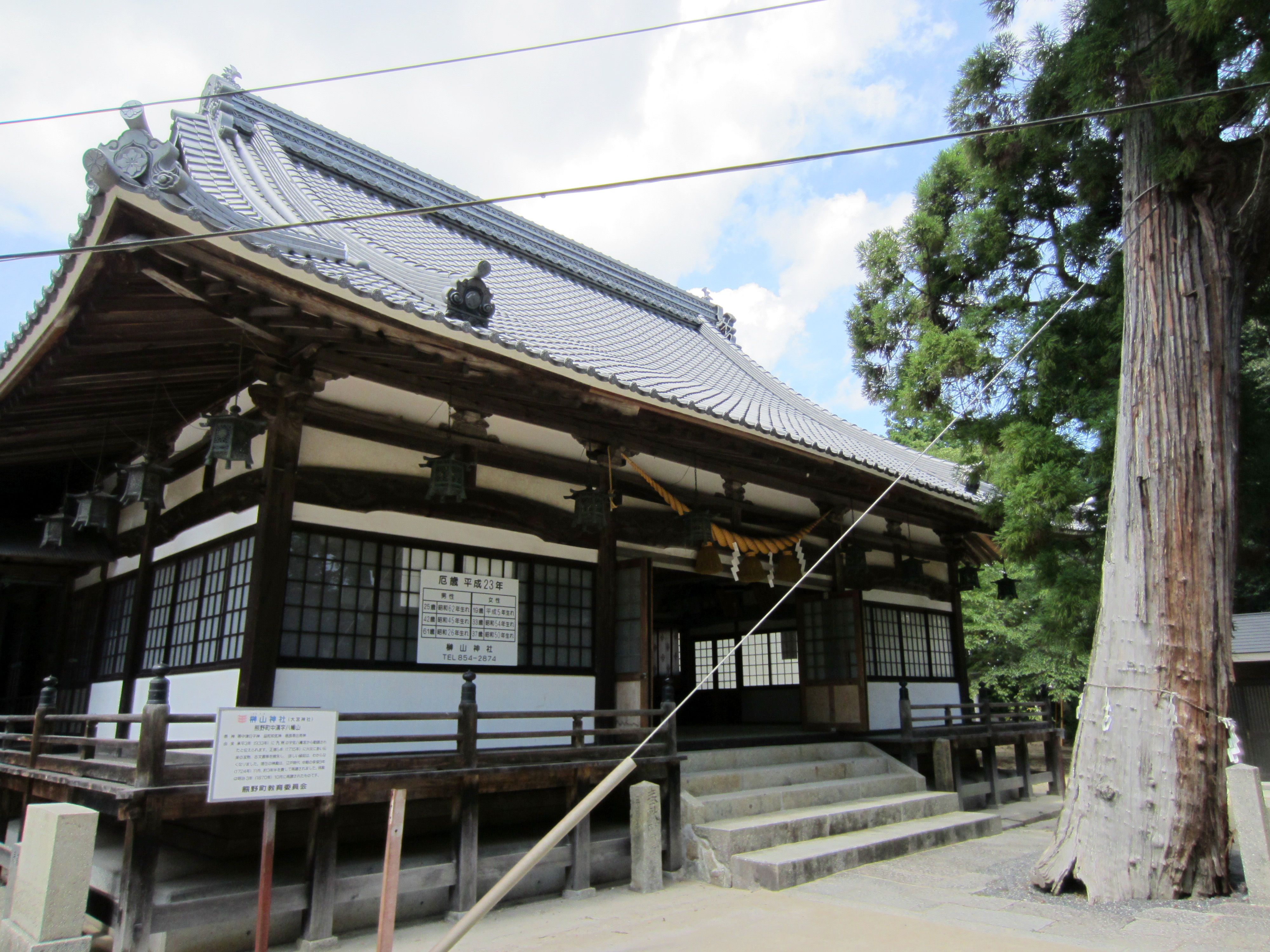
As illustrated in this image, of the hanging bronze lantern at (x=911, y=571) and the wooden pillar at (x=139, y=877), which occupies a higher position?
the hanging bronze lantern at (x=911, y=571)

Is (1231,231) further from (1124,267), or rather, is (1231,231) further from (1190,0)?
(1190,0)

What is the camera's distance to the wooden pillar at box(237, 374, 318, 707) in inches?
244

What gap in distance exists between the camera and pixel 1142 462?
690 cm

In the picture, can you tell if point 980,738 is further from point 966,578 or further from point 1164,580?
point 1164,580

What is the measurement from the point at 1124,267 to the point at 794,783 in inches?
241

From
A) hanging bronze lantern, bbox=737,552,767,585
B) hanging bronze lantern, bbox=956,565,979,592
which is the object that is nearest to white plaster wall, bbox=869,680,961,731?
hanging bronze lantern, bbox=956,565,979,592

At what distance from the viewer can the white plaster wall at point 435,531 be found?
6.83 meters

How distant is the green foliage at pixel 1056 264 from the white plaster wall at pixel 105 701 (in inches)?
362

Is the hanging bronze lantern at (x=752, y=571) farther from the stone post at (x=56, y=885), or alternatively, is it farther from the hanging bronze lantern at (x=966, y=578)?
the stone post at (x=56, y=885)

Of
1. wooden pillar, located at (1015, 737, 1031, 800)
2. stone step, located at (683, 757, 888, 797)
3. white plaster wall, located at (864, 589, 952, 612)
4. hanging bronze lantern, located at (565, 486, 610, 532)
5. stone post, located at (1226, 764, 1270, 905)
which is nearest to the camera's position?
stone post, located at (1226, 764, 1270, 905)

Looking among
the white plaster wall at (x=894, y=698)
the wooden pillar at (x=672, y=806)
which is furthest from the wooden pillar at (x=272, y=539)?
the white plaster wall at (x=894, y=698)

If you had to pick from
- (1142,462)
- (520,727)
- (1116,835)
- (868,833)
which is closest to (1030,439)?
(1142,462)

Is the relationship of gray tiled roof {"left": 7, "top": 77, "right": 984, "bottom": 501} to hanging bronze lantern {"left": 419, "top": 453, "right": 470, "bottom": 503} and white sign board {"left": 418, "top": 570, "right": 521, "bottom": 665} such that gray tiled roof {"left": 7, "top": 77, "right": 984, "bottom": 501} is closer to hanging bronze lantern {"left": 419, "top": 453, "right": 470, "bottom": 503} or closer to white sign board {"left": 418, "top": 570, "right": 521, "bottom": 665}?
hanging bronze lantern {"left": 419, "top": 453, "right": 470, "bottom": 503}

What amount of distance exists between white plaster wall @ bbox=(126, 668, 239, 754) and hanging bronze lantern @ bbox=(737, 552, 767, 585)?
5770mm
